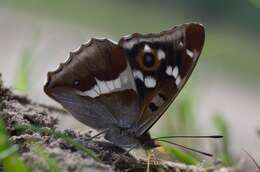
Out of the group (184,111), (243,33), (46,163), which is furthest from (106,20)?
(46,163)

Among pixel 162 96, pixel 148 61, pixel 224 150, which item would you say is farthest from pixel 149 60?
pixel 224 150

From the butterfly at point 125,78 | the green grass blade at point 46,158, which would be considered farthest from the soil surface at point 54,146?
the butterfly at point 125,78

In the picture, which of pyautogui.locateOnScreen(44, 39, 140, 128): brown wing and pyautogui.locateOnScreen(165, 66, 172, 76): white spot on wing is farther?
pyautogui.locateOnScreen(44, 39, 140, 128): brown wing

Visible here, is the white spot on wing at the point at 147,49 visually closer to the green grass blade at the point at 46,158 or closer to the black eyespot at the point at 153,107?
the black eyespot at the point at 153,107

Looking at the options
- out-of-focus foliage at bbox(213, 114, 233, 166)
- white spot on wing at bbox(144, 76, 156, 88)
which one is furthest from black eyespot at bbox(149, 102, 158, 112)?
out-of-focus foliage at bbox(213, 114, 233, 166)

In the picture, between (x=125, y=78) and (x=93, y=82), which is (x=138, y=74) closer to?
(x=125, y=78)

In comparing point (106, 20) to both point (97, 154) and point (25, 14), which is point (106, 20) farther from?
point (97, 154)

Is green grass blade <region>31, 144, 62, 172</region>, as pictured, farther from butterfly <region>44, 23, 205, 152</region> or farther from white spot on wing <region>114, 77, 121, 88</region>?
white spot on wing <region>114, 77, 121, 88</region>

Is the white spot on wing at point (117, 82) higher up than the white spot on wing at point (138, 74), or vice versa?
the white spot on wing at point (138, 74)
